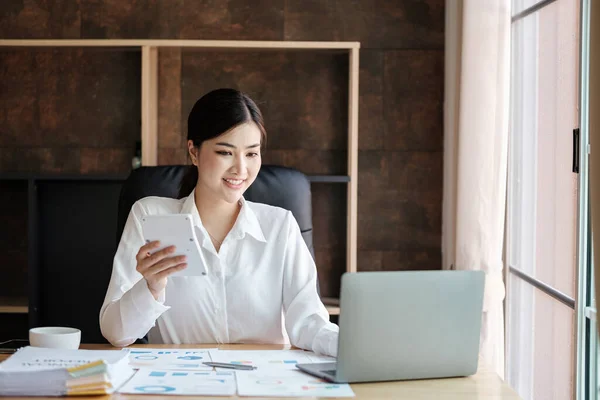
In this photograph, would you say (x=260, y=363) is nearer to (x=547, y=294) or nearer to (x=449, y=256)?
(x=547, y=294)

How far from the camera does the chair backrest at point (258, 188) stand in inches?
93.4

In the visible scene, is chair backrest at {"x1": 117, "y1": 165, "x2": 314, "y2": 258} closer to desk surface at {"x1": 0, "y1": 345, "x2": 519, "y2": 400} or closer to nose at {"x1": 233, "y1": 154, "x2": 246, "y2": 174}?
nose at {"x1": 233, "y1": 154, "x2": 246, "y2": 174}

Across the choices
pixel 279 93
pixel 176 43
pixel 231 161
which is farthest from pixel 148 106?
pixel 231 161

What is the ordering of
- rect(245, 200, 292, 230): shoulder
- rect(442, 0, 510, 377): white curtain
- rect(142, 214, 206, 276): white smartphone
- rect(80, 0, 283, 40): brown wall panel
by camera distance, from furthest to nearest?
rect(80, 0, 283, 40): brown wall panel → rect(442, 0, 510, 377): white curtain → rect(245, 200, 292, 230): shoulder → rect(142, 214, 206, 276): white smartphone

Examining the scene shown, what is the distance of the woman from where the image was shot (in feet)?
6.96

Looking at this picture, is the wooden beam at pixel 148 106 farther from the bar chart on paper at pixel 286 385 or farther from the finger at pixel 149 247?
the bar chart on paper at pixel 286 385

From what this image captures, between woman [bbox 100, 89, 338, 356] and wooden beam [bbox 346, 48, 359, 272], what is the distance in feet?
3.27

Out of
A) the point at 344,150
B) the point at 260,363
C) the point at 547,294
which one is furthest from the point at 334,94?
the point at 260,363

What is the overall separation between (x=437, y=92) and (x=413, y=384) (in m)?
2.24

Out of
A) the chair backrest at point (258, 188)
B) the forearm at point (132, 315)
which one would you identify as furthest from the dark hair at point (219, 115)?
the forearm at point (132, 315)

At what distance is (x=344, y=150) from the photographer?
11.6 feet

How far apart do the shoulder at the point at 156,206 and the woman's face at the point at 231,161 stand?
154mm

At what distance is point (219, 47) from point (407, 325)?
2.06 meters

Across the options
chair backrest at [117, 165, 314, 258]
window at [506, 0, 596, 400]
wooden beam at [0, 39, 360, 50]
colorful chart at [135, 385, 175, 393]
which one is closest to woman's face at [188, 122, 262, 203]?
chair backrest at [117, 165, 314, 258]
